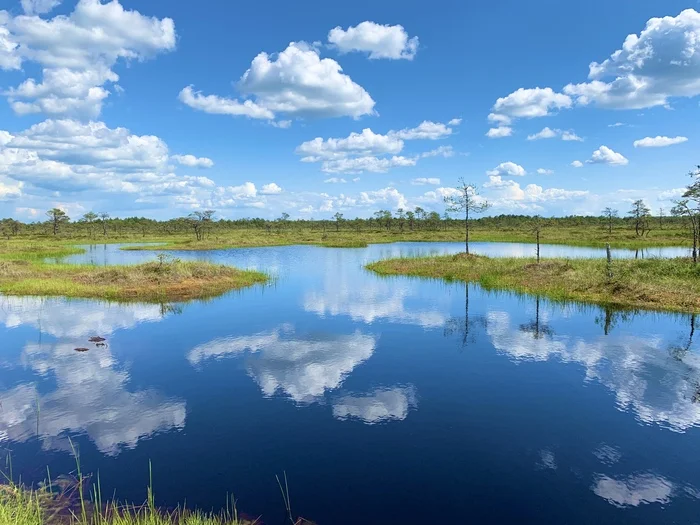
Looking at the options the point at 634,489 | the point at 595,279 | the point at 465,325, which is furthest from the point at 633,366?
the point at 595,279

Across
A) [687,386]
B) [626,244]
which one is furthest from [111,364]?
[626,244]

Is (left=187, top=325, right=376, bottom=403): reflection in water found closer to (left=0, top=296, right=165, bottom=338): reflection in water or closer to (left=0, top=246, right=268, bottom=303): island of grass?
(left=0, top=296, right=165, bottom=338): reflection in water

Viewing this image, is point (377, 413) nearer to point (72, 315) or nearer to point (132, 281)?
point (72, 315)

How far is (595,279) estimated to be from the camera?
3419 cm

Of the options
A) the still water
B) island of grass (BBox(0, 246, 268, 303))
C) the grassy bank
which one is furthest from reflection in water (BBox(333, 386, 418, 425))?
island of grass (BBox(0, 246, 268, 303))

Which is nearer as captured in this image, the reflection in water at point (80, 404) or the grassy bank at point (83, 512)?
the grassy bank at point (83, 512)

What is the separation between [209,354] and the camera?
21.1m

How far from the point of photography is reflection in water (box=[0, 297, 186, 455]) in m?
13.0

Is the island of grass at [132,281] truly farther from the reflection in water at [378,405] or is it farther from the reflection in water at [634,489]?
the reflection in water at [634,489]

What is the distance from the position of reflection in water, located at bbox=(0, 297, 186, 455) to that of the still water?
3.2 inches

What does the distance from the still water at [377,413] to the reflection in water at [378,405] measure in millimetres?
79

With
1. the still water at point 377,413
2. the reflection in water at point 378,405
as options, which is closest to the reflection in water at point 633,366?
the still water at point 377,413

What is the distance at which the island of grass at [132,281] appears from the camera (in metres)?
36.9

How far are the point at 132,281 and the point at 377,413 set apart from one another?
110ft
